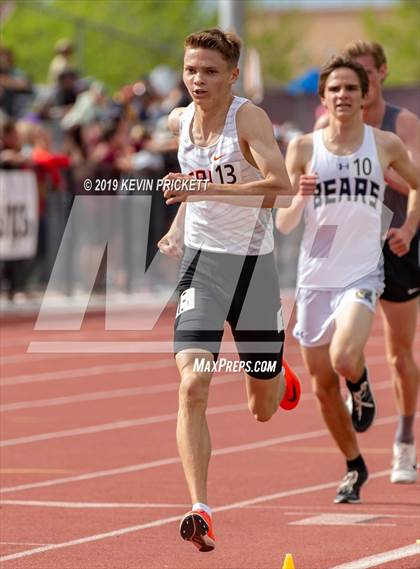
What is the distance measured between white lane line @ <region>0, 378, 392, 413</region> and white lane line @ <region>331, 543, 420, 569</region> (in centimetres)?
644

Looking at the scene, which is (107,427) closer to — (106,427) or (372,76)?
(106,427)

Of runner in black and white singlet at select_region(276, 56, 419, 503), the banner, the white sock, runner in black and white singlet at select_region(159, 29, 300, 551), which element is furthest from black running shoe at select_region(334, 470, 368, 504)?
the banner

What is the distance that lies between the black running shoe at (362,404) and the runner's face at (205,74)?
2.26 metres

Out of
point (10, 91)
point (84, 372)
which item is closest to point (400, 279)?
point (84, 372)

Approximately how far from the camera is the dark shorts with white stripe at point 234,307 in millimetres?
7625

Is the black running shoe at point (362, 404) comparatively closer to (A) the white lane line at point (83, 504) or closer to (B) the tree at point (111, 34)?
(A) the white lane line at point (83, 504)

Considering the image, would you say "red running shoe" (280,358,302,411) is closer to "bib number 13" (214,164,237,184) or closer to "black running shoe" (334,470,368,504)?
"black running shoe" (334,470,368,504)

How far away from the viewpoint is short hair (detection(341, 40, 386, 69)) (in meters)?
9.76

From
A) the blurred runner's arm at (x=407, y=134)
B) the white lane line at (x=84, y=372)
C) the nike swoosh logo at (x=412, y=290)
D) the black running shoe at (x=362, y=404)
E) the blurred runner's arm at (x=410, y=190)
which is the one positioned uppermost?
the blurred runner's arm at (x=407, y=134)

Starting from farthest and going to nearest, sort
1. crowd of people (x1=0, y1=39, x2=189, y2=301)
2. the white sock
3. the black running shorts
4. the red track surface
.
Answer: crowd of people (x1=0, y1=39, x2=189, y2=301) → the black running shorts → the red track surface → the white sock

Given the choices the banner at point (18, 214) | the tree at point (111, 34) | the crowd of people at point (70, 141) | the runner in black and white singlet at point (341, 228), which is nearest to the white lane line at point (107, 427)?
the runner in black and white singlet at point (341, 228)

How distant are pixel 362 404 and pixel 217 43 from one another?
2558 millimetres

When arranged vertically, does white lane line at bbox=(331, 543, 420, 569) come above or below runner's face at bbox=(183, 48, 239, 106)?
below

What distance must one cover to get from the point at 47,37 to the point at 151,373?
32730mm
